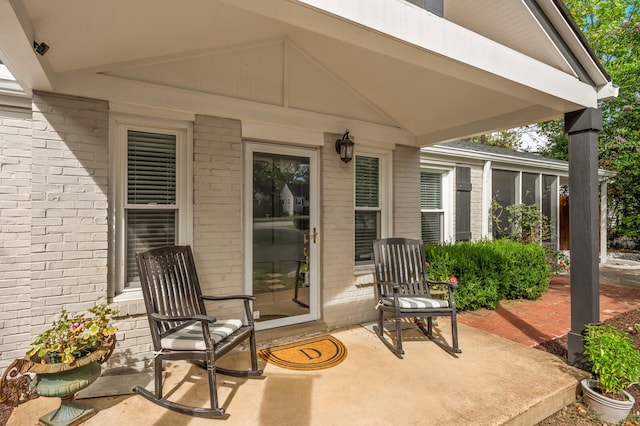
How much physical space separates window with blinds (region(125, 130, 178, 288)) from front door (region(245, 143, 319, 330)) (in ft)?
2.34

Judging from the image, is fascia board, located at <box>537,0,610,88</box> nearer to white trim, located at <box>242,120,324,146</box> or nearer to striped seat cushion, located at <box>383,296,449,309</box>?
white trim, located at <box>242,120,324,146</box>

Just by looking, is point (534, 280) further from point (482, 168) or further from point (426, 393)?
point (426, 393)

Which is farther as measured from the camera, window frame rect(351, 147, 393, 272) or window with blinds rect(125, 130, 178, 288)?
window frame rect(351, 147, 393, 272)

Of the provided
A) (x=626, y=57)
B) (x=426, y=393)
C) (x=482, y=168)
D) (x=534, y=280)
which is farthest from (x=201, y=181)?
(x=626, y=57)

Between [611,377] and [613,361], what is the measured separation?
0.12 m

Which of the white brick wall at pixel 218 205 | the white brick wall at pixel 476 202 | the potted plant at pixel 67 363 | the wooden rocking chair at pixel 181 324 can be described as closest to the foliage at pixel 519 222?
the white brick wall at pixel 476 202

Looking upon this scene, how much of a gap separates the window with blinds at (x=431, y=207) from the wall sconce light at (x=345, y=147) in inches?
104

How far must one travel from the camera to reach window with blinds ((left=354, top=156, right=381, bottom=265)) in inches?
167

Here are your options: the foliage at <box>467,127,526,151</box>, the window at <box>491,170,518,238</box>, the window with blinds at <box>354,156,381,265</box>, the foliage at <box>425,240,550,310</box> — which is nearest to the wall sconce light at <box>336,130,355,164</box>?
the window with blinds at <box>354,156,381,265</box>

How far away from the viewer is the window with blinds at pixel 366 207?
4.25m

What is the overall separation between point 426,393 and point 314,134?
2.71 m

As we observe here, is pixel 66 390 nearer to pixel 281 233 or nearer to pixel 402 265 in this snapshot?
pixel 281 233

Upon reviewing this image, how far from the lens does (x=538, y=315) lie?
448 centimetres

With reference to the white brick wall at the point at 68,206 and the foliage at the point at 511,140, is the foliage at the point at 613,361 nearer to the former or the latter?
the white brick wall at the point at 68,206
